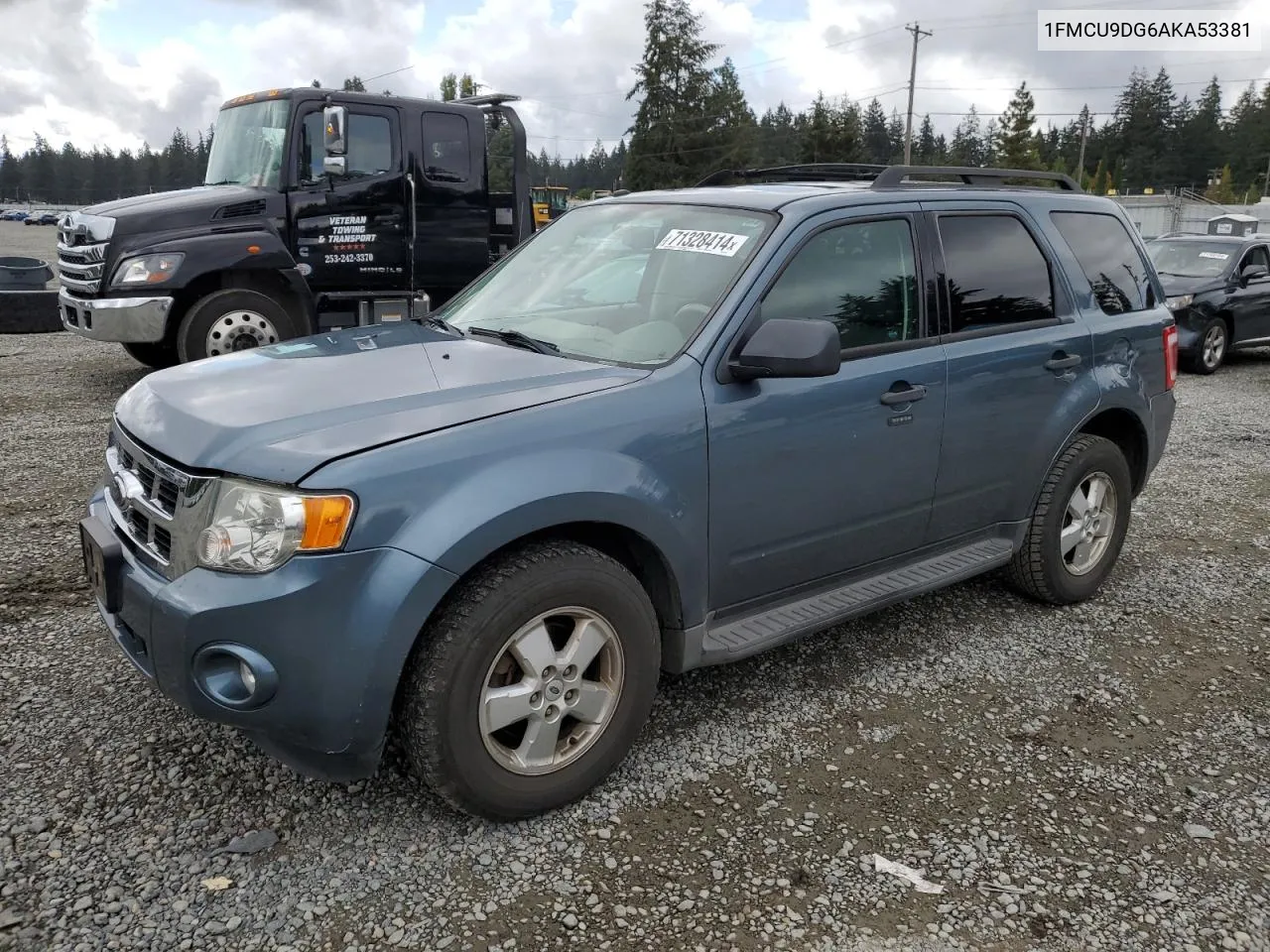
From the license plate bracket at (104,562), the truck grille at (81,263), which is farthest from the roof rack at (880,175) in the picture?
the truck grille at (81,263)

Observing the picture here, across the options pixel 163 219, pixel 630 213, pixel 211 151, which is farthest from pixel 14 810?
pixel 211 151

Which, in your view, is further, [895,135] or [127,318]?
[895,135]

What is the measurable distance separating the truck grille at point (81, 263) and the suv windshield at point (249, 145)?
1325 mm

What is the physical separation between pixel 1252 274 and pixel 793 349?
12165mm

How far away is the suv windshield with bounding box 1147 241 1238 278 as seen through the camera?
12.5 metres

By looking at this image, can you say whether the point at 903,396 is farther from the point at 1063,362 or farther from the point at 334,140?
the point at 334,140

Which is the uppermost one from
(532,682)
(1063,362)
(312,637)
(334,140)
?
(334,140)

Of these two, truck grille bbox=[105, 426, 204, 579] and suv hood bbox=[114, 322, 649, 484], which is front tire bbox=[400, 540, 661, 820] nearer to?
suv hood bbox=[114, 322, 649, 484]

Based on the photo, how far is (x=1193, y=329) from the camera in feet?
39.3

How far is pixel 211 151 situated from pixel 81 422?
10.7 feet

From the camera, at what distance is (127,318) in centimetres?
807

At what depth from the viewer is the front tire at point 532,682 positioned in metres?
2.60

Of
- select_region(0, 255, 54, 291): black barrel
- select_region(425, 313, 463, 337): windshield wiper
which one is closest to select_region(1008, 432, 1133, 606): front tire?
select_region(425, 313, 463, 337): windshield wiper

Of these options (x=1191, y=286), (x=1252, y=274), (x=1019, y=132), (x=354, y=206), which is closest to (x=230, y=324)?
(x=354, y=206)
